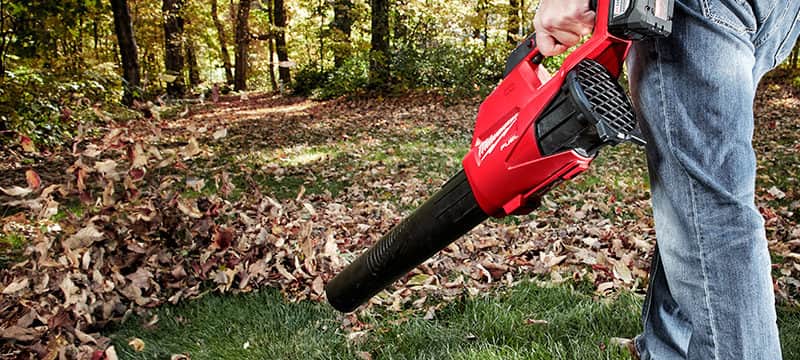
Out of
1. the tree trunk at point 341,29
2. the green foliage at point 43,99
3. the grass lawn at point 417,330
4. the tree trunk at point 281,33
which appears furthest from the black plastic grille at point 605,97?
the tree trunk at point 281,33

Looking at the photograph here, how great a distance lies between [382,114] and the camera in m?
11.3

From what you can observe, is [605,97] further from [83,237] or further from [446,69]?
[446,69]

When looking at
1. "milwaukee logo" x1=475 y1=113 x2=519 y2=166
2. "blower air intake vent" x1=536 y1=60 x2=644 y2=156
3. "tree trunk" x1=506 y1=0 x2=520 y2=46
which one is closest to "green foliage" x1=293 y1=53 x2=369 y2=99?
"tree trunk" x1=506 y1=0 x2=520 y2=46

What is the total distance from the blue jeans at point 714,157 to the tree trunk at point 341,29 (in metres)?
14.3

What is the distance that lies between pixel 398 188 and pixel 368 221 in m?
1.08

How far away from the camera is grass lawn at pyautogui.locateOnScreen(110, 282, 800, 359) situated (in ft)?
6.51

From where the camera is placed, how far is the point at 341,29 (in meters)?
15.4

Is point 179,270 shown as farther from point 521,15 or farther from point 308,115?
point 521,15

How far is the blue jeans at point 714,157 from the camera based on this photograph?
1.08 metres

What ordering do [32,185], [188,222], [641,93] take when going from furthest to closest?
1. [188,222]
2. [32,185]
3. [641,93]

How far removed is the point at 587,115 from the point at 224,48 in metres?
25.4

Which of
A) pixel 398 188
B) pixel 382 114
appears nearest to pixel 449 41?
pixel 382 114

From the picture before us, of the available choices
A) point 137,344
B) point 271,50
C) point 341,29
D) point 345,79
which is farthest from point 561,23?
point 271,50

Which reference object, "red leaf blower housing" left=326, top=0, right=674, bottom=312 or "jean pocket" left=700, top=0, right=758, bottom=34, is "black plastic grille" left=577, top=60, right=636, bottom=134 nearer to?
"red leaf blower housing" left=326, top=0, right=674, bottom=312
